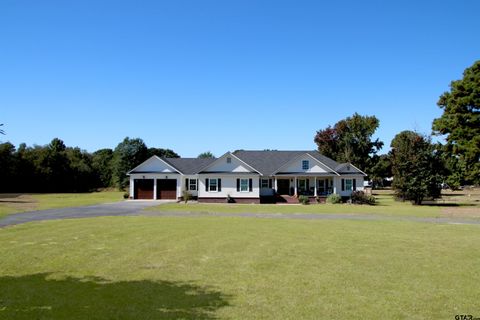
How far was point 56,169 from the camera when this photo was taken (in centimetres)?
7631

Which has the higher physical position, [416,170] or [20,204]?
[416,170]

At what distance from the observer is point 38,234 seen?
16828 mm

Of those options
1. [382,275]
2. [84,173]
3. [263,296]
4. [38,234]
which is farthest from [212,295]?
[84,173]

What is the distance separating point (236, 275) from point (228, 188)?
35.6 meters

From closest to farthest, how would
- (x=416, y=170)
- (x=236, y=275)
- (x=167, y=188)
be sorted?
(x=236, y=275), (x=416, y=170), (x=167, y=188)

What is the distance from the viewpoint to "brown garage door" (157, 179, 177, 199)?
161 ft

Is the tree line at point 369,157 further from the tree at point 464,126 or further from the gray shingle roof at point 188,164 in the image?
the gray shingle roof at point 188,164

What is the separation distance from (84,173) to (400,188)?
198 ft

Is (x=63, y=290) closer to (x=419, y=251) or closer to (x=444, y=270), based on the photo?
(x=444, y=270)

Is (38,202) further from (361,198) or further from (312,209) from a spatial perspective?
(361,198)

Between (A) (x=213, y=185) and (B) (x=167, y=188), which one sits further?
(B) (x=167, y=188)

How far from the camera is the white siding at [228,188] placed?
45.4m

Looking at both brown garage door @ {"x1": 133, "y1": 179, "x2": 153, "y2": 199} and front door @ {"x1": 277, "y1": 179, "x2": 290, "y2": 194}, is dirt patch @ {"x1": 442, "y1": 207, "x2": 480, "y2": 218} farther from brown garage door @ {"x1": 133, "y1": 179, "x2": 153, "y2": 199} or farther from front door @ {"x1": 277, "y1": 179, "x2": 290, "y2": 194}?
brown garage door @ {"x1": 133, "y1": 179, "x2": 153, "y2": 199}

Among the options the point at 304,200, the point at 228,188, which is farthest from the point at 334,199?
the point at 228,188
